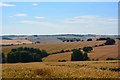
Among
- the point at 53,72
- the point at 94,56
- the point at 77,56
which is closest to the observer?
the point at 53,72

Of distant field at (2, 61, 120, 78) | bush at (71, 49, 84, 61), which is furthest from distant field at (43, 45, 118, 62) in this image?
distant field at (2, 61, 120, 78)

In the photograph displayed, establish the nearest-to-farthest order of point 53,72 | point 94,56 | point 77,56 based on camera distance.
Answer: point 53,72 → point 77,56 → point 94,56

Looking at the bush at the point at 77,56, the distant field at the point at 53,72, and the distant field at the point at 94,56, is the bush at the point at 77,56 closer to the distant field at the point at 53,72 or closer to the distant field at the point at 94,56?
the distant field at the point at 94,56

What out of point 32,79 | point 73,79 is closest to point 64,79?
point 73,79

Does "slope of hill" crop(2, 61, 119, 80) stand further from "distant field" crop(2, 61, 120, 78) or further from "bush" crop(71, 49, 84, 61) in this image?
"bush" crop(71, 49, 84, 61)

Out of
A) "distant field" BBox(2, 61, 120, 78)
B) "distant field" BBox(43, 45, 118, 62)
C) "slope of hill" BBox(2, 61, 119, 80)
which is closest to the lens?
"slope of hill" BBox(2, 61, 119, 80)

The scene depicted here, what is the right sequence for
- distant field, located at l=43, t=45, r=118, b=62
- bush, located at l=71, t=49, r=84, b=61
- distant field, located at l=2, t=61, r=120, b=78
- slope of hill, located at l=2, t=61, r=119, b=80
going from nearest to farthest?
slope of hill, located at l=2, t=61, r=119, b=80
distant field, located at l=2, t=61, r=120, b=78
distant field, located at l=43, t=45, r=118, b=62
bush, located at l=71, t=49, r=84, b=61

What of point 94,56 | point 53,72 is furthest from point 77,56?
point 53,72

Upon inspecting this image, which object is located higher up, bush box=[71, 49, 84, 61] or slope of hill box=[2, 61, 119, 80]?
slope of hill box=[2, 61, 119, 80]

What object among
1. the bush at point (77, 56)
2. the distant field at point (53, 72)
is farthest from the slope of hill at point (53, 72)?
the bush at point (77, 56)

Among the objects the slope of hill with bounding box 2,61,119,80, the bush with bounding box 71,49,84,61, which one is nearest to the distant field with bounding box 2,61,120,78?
the slope of hill with bounding box 2,61,119,80

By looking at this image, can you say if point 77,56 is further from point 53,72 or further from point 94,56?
point 53,72

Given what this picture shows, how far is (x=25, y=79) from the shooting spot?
19719 mm

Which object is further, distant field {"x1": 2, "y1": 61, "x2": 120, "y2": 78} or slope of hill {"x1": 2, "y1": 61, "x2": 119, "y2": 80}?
distant field {"x1": 2, "y1": 61, "x2": 120, "y2": 78}
